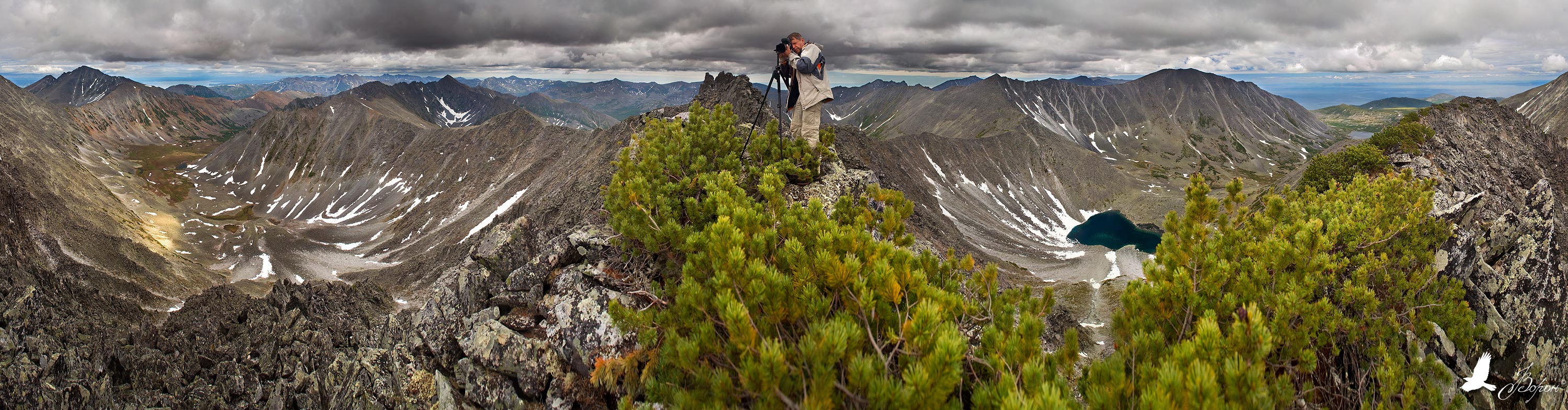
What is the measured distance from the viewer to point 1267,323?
29.1 feet

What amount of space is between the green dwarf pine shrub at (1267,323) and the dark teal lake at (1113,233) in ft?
409

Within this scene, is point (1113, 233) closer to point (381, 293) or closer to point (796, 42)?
point (381, 293)

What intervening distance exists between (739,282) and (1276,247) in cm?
1078

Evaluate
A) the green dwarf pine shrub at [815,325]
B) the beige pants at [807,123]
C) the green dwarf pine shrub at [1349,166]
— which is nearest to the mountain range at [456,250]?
the beige pants at [807,123]

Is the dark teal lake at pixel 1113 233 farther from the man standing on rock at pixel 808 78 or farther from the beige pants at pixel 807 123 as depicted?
the man standing on rock at pixel 808 78

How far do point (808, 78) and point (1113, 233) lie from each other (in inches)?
6102

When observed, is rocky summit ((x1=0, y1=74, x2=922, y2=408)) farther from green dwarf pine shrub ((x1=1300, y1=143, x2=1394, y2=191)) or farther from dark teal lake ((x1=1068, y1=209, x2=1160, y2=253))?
dark teal lake ((x1=1068, y1=209, x2=1160, y2=253))

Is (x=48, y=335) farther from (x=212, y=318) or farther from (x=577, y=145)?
(x=577, y=145)

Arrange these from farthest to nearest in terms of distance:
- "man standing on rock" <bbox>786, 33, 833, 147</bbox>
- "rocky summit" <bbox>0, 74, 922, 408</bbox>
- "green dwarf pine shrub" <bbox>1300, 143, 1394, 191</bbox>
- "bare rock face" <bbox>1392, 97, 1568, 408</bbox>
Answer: "green dwarf pine shrub" <bbox>1300, 143, 1394, 191</bbox> → "bare rock face" <bbox>1392, 97, 1568, 408</bbox> → "man standing on rock" <bbox>786, 33, 833, 147</bbox> → "rocky summit" <bbox>0, 74, 922, 408</bbox>

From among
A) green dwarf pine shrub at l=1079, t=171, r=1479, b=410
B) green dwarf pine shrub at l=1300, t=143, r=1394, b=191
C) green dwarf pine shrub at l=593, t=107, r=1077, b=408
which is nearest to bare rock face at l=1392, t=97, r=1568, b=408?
green dwarf pine shrub at l=1079, t=171, r=1479, b=410

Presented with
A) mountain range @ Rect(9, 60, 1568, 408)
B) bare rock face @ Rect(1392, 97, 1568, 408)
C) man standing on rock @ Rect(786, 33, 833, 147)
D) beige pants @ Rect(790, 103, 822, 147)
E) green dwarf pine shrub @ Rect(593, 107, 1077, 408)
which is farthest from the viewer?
beige pants @ Rect(790, 103, 822, 147)

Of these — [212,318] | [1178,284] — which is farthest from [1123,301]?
[212,318]

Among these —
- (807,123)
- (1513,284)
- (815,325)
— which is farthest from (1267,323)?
(1513,284)

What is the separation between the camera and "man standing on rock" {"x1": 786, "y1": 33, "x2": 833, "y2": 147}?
41.2 ft
